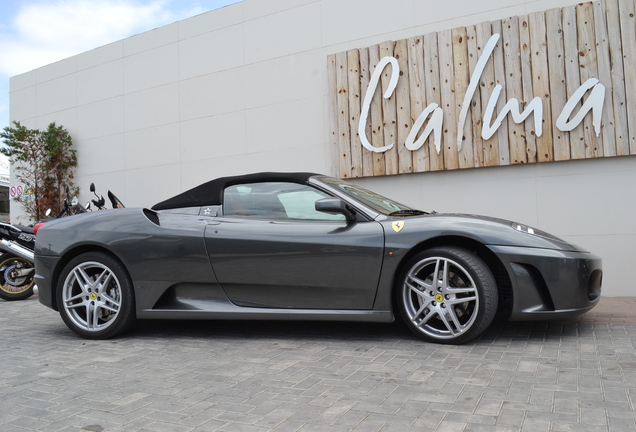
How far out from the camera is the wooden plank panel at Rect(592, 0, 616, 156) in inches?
245

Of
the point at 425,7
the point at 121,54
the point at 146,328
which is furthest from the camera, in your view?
the point at 121,54

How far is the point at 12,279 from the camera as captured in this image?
747 centimetres

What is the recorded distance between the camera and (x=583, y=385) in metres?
2.79

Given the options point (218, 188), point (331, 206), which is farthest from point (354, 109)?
point (331, 206)

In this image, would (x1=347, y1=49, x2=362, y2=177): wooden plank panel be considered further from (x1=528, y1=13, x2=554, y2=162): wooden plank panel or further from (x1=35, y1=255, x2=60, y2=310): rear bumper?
(x1=35, y1=255, x2=60, y2=310): rear bumper

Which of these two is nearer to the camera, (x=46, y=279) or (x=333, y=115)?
(x=46, y=279)

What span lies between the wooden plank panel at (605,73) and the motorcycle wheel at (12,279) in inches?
294

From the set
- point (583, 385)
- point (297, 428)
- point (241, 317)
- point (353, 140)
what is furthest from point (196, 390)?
point (353, 140)

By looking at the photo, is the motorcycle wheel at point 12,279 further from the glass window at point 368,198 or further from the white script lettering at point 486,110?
the glass window at point 368,198

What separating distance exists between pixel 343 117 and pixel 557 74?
9.31 ft

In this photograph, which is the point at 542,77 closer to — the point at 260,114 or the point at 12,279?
the point at 260,114

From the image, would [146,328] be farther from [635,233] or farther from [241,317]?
[635,233]

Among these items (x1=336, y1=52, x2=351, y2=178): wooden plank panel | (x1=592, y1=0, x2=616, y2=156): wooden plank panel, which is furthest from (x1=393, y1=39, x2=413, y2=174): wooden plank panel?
(x1=592, y1=0, x2=616, y2=156): wooden plank panel

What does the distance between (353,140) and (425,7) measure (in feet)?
6.75
